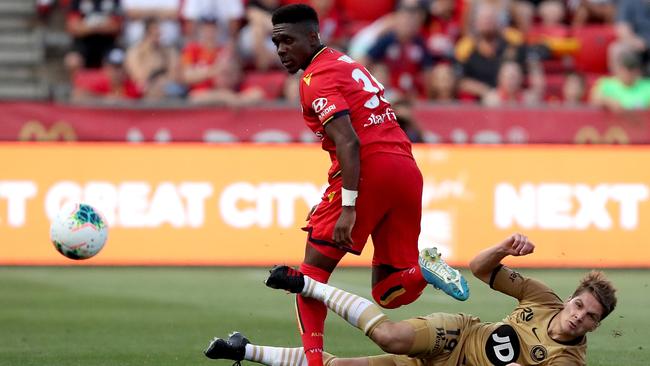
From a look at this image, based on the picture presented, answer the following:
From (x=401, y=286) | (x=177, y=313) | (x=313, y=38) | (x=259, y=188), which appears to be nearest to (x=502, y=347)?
(x=401, y=286)

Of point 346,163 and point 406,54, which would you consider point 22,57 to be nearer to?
point 406,54

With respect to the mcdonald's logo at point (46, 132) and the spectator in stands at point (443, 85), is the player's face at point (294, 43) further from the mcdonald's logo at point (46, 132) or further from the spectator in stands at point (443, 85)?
the spectator in stands at point (443, 85)

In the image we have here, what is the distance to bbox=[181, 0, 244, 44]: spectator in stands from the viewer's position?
1977cm

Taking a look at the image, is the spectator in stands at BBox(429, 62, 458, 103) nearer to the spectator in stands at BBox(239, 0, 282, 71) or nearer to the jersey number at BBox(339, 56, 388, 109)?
the spectator in stands at BBox(239, 0, 282, 71)

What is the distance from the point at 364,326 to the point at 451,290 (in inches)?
24.5

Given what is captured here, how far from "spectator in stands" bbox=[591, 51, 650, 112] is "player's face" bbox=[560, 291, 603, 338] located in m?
11.0

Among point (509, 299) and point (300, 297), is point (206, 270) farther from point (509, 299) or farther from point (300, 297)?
point (300, 297)

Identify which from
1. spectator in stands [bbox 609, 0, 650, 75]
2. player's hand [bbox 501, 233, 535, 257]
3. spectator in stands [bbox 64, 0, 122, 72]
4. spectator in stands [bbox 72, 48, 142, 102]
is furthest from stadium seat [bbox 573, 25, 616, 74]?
player's hand [bbox 501, 233, 535, 257]

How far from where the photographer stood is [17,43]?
21297mm

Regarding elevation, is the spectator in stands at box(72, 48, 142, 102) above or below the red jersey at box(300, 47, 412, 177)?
below

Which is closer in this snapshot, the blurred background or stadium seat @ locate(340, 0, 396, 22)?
the blurred background

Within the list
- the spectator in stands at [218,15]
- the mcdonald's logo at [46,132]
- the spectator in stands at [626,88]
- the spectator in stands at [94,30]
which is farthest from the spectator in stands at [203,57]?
the spectator in stands at [626,88]

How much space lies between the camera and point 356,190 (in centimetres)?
761

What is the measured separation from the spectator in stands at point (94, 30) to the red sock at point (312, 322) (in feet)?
42.3
